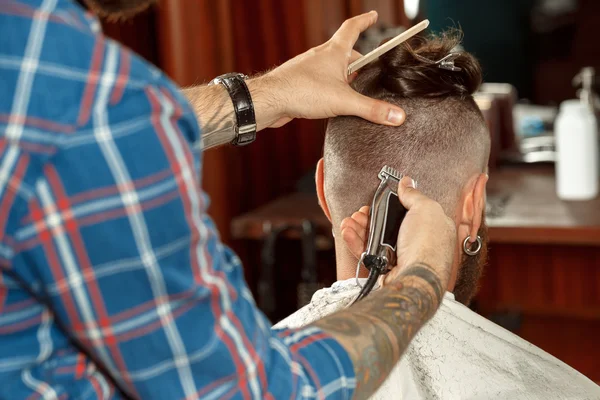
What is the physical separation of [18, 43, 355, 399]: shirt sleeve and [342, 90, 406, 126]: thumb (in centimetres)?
74

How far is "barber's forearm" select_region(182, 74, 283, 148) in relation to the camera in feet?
5.26

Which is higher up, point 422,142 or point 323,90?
point 323,90

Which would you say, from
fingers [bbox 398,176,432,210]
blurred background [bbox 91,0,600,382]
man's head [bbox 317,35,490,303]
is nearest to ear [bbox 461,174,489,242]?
man's head [bbox 317,35,490,303]

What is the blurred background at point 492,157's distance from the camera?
9.37 feet

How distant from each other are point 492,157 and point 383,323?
95.4 inches

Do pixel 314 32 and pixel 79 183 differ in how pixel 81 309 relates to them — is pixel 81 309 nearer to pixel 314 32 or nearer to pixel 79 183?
pixel 79 183

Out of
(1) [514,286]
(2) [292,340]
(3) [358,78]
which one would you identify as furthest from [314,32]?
(2) [292,340]

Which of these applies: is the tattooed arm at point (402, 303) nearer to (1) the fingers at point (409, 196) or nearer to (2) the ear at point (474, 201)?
(1) the fingers at point (409, 196)

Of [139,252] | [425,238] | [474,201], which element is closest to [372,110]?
[474,201]

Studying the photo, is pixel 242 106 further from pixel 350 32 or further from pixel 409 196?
pixel 409 196

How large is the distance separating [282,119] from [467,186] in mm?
403

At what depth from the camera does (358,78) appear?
177 centimetres

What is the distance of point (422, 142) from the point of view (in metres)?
1.64

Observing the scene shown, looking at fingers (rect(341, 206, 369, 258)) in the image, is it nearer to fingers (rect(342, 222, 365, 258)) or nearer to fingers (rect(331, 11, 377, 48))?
fingers (rect(342, 222, 365, 258))
